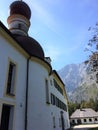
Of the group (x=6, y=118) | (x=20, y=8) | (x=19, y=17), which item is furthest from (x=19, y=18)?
(x=6, y=118)

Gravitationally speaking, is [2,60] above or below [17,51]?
below

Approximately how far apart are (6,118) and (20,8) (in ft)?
48.1

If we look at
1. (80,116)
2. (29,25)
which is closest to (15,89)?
(29,25)

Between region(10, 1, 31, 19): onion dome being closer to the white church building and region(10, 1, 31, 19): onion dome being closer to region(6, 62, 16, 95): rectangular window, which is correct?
the white church building

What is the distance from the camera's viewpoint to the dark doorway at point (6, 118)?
1024cm

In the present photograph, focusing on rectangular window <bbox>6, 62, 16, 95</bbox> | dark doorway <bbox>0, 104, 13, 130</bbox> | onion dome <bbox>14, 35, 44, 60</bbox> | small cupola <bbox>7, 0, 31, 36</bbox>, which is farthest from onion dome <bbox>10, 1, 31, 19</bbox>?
dark doorway <bbox>0, 104, 13, 130</bbox>

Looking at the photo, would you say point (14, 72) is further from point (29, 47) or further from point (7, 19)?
point (7, 19)

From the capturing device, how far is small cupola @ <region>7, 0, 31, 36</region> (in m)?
19.8

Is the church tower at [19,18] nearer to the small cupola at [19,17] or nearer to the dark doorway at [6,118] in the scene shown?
the small cupola at [19,17]

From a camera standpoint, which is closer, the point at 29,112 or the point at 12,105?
the point at 12,105

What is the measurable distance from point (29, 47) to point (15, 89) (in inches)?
210

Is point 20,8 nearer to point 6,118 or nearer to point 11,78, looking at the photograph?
point 11,78

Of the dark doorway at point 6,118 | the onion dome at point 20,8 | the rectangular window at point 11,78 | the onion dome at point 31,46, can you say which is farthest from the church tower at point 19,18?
the dark doorway at point 6,118

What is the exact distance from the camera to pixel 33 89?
14.0m
